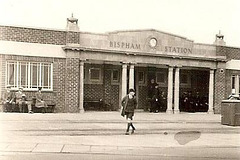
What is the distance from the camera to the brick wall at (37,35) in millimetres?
17406

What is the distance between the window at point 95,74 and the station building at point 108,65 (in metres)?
0.06

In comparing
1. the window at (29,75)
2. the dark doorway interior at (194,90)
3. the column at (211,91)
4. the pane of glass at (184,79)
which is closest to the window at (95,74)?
the window at (29,75)

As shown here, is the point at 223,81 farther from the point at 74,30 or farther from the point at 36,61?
the point at 36,61

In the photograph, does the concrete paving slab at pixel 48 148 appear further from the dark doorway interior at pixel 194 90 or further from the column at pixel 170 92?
the dark doorway interior at pixel 194 90

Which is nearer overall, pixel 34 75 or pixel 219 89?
pixel 34 75

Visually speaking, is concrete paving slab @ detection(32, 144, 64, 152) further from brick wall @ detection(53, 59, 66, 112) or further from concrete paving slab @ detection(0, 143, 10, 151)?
brick wall @ detection(53, 59, 66, 112)

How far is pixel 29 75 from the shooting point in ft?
59.6

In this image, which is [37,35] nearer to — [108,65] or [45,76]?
[45,76]

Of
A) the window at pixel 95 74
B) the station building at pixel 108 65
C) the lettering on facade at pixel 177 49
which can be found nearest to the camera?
the station building at pixel 108 65

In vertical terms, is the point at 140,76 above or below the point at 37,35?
below

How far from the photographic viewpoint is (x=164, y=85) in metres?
23.3

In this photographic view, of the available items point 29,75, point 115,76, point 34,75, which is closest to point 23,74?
point 29,75

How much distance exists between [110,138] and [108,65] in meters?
11.0

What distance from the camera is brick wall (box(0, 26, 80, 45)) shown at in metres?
17.4
